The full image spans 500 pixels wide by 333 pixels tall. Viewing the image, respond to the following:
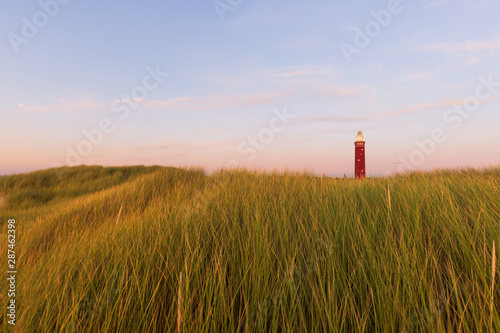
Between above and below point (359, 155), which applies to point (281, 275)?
below

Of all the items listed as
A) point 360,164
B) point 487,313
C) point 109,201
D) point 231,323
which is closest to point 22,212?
point 109,201

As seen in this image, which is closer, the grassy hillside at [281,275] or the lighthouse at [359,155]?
the grassy hillside at [281,275]

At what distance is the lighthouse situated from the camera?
67.9 ft

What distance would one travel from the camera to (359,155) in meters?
21.0

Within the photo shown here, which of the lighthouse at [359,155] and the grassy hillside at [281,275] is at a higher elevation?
the lighthouse at [359,155]

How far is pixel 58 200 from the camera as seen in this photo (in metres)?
8.77

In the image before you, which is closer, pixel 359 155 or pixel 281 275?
pixel 281 275

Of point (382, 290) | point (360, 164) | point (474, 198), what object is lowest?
point (382, 290)

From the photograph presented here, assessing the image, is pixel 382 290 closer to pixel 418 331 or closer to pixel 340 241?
pixel 418 331

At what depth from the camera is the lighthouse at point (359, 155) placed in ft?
67.9

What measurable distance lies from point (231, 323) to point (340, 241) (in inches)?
42.6

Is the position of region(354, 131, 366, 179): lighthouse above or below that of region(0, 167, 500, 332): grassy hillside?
above

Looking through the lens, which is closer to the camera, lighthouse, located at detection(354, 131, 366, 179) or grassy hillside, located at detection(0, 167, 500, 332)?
grassy hillside, located at detection(0, 167, 500, 332)

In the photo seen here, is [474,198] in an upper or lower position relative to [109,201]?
upper
